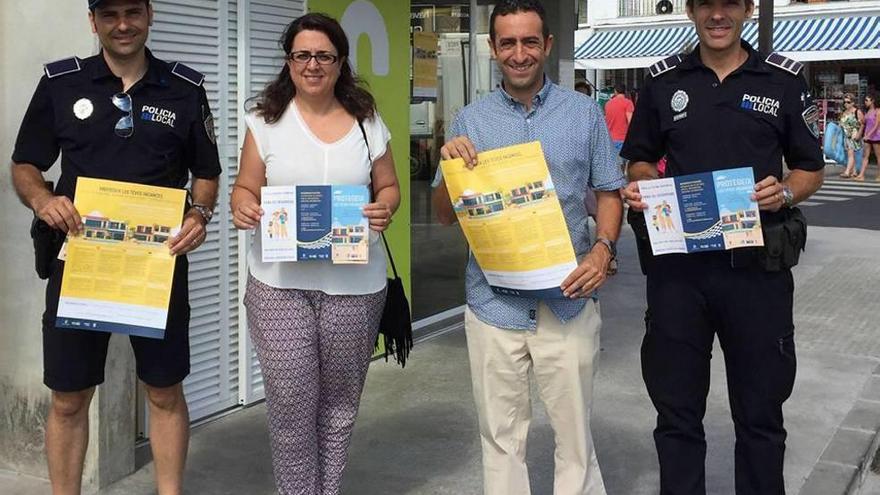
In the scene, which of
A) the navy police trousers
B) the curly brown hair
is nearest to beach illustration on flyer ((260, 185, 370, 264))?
the curly brown hair

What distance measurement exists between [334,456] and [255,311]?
613 mm

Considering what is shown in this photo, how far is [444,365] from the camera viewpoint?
646 centimetres

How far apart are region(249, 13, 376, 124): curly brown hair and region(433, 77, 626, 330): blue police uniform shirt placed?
1.14ft

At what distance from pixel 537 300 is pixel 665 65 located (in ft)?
3.11

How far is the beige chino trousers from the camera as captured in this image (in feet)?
10.7

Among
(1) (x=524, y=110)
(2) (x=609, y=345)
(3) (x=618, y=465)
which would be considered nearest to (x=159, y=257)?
(1) (x=524, y=110)

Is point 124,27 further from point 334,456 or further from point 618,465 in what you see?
point 618,465

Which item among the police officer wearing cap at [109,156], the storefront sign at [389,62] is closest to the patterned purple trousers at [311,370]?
the police officer wearing cap at [109,156]

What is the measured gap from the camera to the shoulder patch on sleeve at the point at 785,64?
10.8 feet

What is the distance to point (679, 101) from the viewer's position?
335 centimetres

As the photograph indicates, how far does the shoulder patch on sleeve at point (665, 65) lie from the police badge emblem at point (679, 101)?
0.38 ft

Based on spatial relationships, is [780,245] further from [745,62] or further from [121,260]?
[121,260]

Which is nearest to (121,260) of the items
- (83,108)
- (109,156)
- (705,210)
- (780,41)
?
(109,156)

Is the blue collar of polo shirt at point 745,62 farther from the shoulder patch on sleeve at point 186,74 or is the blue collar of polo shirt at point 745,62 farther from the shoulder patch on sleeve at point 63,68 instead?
the shoulder patch on sleeve at point 63,68
